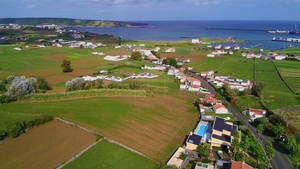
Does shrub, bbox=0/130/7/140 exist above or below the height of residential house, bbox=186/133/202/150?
above

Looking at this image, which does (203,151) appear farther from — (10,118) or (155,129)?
(10,118)

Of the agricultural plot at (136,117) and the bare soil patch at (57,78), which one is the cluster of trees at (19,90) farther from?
the bare soil patch at (57,78)

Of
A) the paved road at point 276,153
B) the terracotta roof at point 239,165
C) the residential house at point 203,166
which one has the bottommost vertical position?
the paved road at point 276,153

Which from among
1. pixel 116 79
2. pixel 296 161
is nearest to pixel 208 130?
pixel 296 161

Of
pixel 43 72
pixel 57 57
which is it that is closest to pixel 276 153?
pixel 43 72

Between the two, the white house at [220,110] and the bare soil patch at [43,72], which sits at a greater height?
the bare soil patch at [43,72]

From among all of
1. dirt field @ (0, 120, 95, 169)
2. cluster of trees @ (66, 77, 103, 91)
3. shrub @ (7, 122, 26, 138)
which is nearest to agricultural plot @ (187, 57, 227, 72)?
cluster of trees @ (66, 77, 103, 91)

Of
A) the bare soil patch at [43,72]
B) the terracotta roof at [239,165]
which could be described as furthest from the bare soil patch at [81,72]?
the terracotta roof at [239,165]

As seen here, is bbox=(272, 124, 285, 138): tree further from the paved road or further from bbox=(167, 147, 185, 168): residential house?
bbox=(167, 147, 185, 168): residential house
